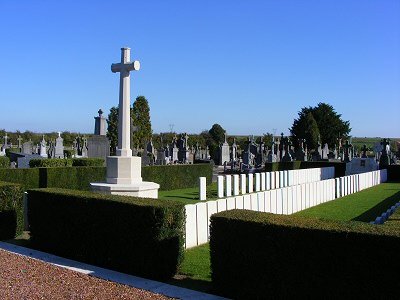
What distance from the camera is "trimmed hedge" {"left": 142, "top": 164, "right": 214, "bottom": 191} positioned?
60.7 ft

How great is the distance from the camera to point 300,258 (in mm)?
4547

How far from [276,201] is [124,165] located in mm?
4621

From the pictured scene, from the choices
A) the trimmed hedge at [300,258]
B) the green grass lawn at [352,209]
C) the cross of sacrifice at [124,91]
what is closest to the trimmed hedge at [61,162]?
the cross of sacrifice at [124,91]

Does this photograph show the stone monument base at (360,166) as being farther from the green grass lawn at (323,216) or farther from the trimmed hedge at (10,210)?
the trimmed hedge at (10,210)

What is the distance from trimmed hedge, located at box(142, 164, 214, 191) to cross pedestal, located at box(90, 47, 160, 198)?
8.35 meters

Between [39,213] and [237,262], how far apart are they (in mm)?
4401

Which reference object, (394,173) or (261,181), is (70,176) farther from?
(394,173)

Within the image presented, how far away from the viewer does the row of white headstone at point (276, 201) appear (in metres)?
7.86

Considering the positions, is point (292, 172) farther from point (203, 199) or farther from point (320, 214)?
point (320, 214)

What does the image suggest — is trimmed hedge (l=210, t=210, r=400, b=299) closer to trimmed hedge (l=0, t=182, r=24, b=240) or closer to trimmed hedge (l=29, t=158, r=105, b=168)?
trimmed hedge (l=0, t=182, r=24, b=240)

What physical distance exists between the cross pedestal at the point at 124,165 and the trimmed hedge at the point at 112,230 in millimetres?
1734

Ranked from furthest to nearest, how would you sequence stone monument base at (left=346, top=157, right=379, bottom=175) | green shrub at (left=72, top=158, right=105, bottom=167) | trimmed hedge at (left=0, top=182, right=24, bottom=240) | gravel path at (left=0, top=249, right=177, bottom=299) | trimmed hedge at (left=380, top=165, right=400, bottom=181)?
stone monument base at (left=346, top=157, right=379, bottom=175)
trimmed hedge at (left=380, top=165, right=400, bottom=181)
green shrub at (left=72, top=158, right=105, bottom=167)
trimmed hedge at (left=0, top=182, right=24, bottom=240)
gravel path at (left=0, top=249, right=177, bottom=299)

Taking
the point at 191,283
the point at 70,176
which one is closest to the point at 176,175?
the point at 70,176

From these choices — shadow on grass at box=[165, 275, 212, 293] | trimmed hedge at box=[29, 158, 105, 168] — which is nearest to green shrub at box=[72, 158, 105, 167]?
trimmed hedge at box=[29, 158, 105, 168]
